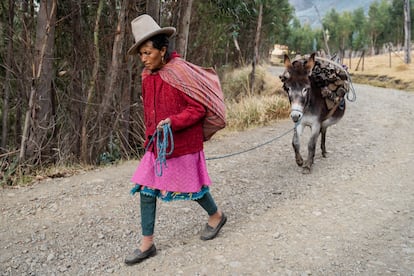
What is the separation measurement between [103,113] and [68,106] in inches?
27.3

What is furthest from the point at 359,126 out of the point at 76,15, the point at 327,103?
the point at 76,15

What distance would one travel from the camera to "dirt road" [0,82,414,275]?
320 cm

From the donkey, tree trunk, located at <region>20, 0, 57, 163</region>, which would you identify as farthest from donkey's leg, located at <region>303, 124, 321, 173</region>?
tree trunk, located at <region>20, 0, 57, 163</region>

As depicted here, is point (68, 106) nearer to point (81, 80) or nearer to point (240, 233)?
point (81, 80)

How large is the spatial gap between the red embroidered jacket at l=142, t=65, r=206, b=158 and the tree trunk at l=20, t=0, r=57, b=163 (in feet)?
10.2

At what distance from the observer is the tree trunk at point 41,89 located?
561 centimetres

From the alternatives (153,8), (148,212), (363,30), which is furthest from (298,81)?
(363,30)

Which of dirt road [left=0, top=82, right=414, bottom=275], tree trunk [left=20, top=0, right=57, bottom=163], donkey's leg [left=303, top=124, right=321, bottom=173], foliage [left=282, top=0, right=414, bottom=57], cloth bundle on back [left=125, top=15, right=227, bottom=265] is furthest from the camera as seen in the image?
foliage [left=282, top=0, right=414, bottom=57]

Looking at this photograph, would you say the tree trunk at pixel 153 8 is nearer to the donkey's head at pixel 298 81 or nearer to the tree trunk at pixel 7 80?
the tree trunk at pixel 7 80

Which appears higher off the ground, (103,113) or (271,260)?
(103,113)

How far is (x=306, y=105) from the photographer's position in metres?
5.17

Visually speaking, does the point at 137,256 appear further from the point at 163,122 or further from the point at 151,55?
the point at 151,55

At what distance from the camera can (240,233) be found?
12.2 feet

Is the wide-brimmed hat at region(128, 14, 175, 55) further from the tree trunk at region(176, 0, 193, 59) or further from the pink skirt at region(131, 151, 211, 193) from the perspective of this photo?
the tree trunk at region(176, 0, 193, 59)
